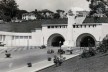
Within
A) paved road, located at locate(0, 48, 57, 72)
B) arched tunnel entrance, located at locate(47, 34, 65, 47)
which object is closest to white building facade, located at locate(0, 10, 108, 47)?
arched tunnel entrance, located at locate(47, 34, 65, 47)

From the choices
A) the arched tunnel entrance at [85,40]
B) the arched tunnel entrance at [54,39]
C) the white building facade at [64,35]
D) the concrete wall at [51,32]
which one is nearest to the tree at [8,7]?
the white building facade at [64,35]

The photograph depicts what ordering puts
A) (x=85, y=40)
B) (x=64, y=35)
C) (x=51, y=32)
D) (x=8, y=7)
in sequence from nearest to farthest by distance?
(x=64, y=35)
(x=51, y=32)
(x=85, y=40)
(x=8, y=7)

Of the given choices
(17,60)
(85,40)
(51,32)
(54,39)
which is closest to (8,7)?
(54,39)

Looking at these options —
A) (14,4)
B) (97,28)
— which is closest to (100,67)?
(97,28)

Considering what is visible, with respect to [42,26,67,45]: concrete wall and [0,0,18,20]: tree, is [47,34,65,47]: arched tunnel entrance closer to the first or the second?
[42,26,67,45]: concrete wall

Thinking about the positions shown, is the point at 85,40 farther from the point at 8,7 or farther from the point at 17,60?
the point at 8,7

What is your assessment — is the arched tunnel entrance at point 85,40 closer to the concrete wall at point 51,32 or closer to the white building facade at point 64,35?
the white building facade at point 64,35
